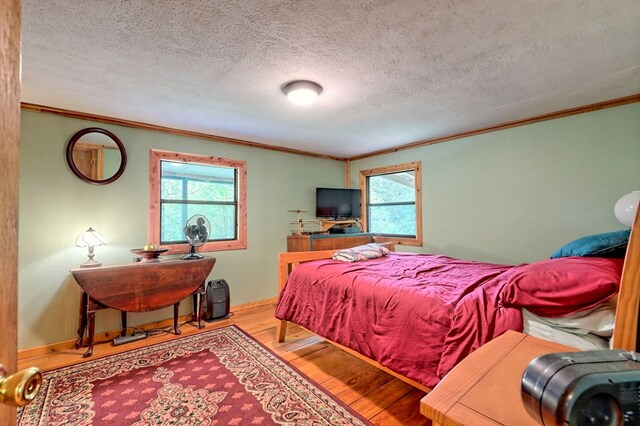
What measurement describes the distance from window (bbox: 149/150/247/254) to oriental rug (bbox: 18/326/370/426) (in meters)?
1.30

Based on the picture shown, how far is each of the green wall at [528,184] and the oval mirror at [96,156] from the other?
371 centimetres

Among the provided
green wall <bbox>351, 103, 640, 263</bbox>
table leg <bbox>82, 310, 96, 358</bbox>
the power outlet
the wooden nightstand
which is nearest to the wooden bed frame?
the wooden nightstand

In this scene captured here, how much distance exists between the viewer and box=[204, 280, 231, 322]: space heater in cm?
327

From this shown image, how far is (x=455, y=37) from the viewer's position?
5.41 ft

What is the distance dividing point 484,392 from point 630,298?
39cm

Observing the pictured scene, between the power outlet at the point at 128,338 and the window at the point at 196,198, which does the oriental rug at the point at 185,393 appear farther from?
the window at the point at 196,198

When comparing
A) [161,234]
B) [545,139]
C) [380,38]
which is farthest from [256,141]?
[545,139]

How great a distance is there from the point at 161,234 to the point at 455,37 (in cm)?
335

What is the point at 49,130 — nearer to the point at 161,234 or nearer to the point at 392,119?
the point at 161,234

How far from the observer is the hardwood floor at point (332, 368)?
1755 mm

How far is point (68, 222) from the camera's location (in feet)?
8.93

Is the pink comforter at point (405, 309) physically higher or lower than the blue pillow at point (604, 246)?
lower

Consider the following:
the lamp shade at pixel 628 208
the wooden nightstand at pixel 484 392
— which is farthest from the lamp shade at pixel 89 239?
the lamp shade at pixel 628 208

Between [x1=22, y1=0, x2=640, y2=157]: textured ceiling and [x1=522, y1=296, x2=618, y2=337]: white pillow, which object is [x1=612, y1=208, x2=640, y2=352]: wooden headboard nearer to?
[x1=522, y1=296, x2=618, y2=337]: white pillow
